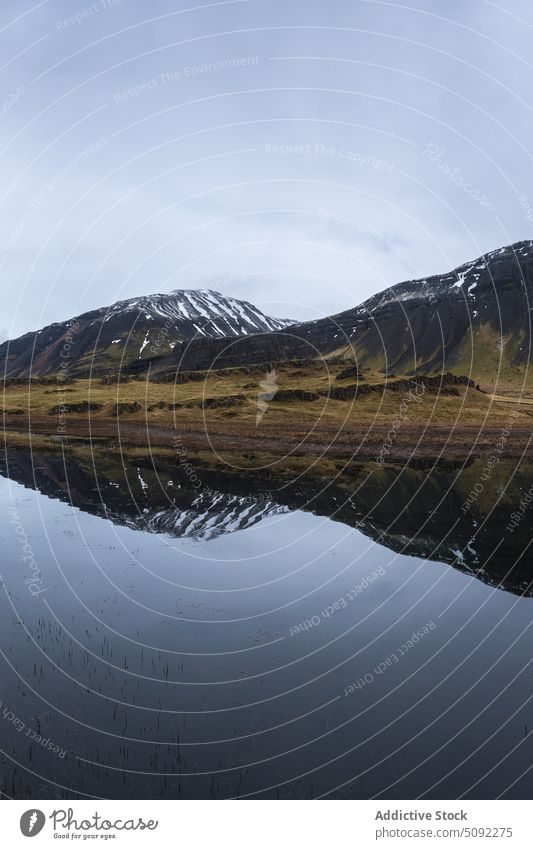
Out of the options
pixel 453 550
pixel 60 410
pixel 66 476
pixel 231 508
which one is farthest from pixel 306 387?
pixel 453 550

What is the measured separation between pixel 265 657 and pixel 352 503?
75.7 ft

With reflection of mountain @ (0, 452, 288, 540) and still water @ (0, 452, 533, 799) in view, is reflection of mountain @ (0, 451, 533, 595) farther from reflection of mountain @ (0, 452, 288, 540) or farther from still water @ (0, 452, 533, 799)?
still water @ (0, 452, 533, 799)

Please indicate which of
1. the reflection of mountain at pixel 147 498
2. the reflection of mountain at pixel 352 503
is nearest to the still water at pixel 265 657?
the reflection of mountain at pixel 352 503

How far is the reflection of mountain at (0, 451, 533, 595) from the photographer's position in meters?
27.5

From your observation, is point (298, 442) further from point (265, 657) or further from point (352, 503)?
point (265, 657)

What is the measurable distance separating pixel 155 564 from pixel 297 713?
1282cm

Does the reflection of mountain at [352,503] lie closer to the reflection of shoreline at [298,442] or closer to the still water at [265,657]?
the still water at [265,657]

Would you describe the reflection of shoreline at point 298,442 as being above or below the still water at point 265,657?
above

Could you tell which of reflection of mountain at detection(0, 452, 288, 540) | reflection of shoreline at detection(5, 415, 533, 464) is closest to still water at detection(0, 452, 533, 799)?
reflection of mountain at detection(0, 452, 288, 540)

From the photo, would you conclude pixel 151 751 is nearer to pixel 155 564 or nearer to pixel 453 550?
pixel 155 564

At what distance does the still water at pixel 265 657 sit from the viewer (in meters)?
11.1

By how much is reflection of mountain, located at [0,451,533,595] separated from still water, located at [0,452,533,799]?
0.89 feet

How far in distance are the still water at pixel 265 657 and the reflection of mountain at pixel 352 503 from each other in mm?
272

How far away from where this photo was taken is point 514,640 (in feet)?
57.2
